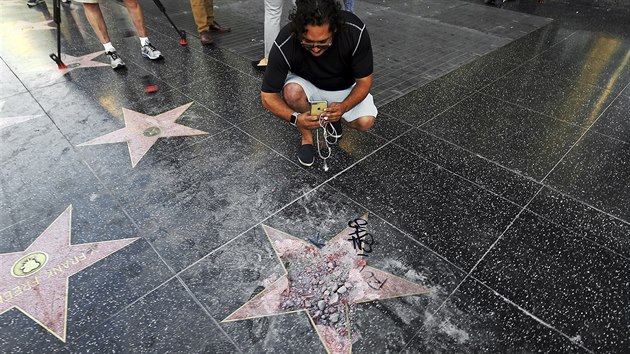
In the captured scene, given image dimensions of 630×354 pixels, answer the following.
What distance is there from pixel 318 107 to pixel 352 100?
273 millimetres

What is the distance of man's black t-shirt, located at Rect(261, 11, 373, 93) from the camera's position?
7.33ft

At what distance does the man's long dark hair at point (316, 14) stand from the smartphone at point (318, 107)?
0.42 meters

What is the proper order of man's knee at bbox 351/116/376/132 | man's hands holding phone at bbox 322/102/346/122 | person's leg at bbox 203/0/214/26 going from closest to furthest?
man's hands holding phone at bbox 322/102/346/122, man's knee at bbox 351/116/376/132, person's leg at bbox 203/0/214/26

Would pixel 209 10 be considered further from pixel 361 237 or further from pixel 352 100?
pixel 361 237

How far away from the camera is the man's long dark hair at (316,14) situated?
1962 millimetres

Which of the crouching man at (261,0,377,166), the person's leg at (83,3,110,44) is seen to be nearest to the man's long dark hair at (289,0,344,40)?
the crouching man at (261,0,377,166)

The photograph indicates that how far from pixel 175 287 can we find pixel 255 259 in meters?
0.41

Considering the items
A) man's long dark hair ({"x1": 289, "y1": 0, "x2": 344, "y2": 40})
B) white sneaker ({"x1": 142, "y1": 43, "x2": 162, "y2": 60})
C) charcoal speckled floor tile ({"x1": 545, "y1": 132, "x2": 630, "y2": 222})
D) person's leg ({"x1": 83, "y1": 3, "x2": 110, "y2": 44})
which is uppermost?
man's long dark hair ({"x1": 289, "y1": 0, "x2": 344, "y2": 40})

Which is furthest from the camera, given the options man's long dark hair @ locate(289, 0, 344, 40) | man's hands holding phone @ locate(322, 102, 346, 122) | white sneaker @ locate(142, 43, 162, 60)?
white sneaker @ locate(142, 43, 162, 60)

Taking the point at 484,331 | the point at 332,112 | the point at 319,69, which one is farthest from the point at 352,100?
the point at 484,331

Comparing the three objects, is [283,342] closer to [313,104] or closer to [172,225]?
[172,225]

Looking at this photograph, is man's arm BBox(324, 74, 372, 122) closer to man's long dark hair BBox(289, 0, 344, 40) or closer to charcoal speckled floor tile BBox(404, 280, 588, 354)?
man's long dark hair BBox(289, 0, 344, 40)

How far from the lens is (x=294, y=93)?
2.51 meters

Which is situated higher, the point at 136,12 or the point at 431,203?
the point at 136,12
